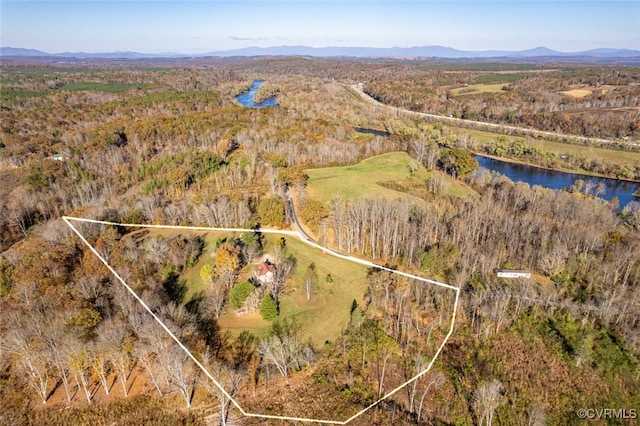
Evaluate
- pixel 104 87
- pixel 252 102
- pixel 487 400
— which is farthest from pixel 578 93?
pixel 104 87

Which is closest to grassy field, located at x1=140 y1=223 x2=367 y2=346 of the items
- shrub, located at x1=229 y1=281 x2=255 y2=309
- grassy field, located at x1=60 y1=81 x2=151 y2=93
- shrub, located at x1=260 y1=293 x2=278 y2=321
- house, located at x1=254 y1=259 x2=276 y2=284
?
shrub, located at x1=260 y1=293 x2=278 y2=321

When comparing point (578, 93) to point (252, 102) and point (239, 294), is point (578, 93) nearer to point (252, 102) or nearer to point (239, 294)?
point (252, 102)

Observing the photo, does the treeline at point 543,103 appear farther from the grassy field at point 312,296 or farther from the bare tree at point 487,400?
the bare tree at point 487,400

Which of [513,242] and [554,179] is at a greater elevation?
[513,242]

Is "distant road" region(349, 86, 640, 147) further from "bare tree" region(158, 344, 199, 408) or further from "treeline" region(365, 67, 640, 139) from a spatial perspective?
"bare tree" region(158, 344, 199, 408)

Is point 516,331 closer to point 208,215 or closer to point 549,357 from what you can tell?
point 549,357

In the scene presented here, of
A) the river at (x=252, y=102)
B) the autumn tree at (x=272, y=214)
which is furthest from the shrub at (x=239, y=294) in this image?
the river at (x=252, y=102)

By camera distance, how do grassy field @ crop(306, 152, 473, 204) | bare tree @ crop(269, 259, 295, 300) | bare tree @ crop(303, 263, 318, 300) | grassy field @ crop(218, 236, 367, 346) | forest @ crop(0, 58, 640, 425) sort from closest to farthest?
forest @ crop(0, 58, 640, 425) → grassy field @ crop(218, 236, 367, 346) → bare tree @ crop(303, 263, 318, 300) → bare tree @ crop(269, 259, 295, 300) → grassy field @ crop(306, 152, 473, 204)
